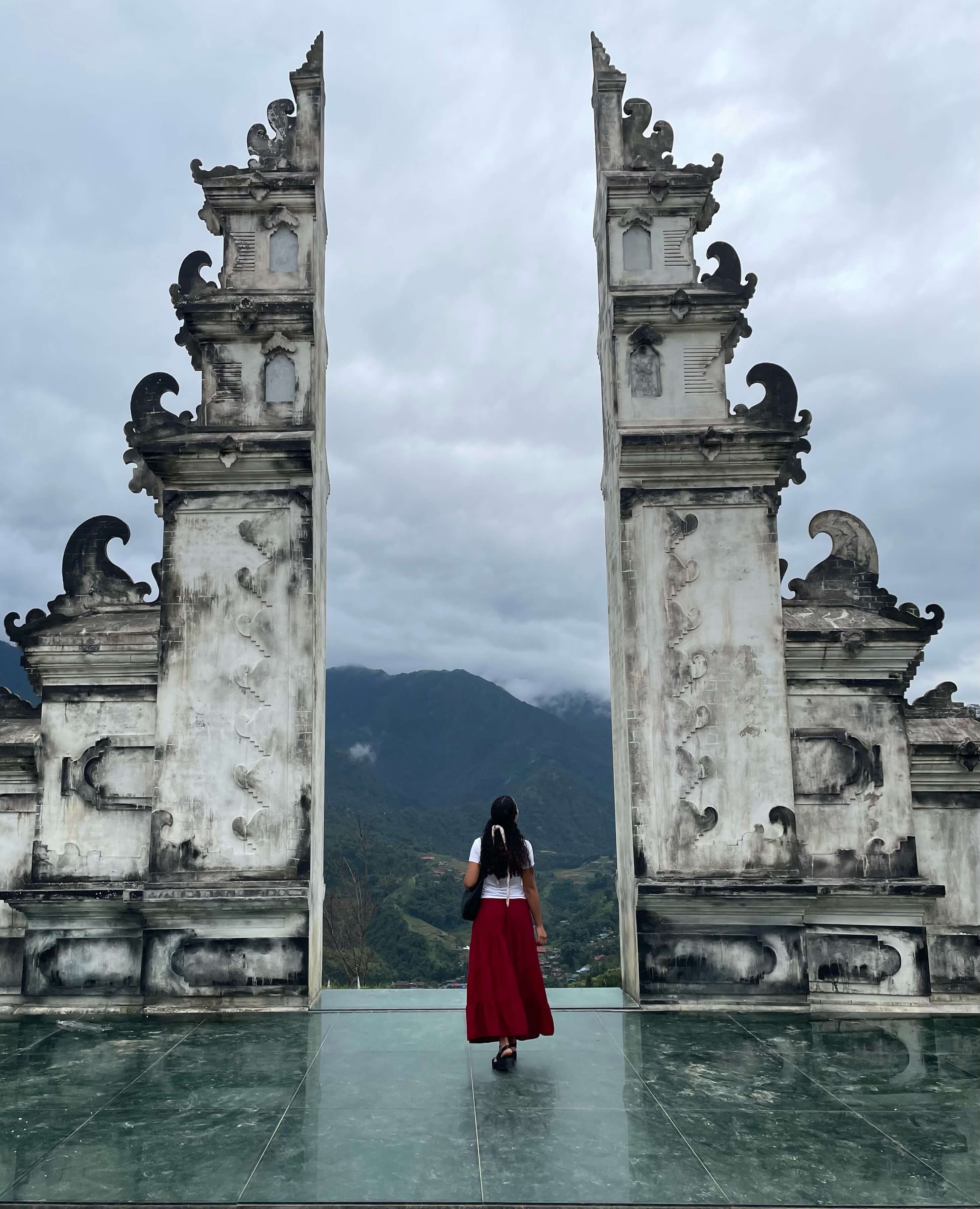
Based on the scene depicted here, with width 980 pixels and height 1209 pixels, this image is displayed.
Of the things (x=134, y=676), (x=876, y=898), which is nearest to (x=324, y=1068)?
(x=134, y=676)

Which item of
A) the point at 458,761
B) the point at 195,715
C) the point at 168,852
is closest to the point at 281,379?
the point at 195,715

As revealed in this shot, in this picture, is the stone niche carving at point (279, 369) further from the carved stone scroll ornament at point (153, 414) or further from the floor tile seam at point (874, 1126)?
the floor tile seam at point (874, 1126)

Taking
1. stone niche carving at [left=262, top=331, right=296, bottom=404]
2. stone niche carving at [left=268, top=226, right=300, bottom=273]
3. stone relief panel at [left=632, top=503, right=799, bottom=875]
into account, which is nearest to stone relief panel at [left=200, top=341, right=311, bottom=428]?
stone niche carving at [left=262, top=331, right=296, bottom=404]

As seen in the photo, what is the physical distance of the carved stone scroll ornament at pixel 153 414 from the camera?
1023 cm

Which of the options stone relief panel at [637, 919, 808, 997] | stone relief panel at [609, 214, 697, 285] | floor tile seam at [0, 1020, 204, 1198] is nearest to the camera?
floor tile seam at [0, 1020, 204, 1198]

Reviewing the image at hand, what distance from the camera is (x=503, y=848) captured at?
275 inches

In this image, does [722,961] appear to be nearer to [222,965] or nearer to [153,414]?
[222,965]

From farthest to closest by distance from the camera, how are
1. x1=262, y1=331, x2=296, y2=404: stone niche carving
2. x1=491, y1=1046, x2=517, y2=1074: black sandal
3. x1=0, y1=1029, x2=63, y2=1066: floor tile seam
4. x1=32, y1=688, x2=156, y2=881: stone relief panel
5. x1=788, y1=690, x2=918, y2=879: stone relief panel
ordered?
x1=262, y1=331, x2=296, y2=404: stone niche carving, x1=32, y1=688, x2=156, y2=881: stone relief panel, x1=788, y1=690, x2=918, y2=879: stone relief panel, x1=0, y1=1029, x2=63, y2=1066: floor tile seam, x1=491, y1=1046, x2=517, y2=1074: black sandal

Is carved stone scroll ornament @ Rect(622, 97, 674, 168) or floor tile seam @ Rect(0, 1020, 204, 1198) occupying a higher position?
carved stone scroll ornament @ Rect(622, 97, 674, 168)

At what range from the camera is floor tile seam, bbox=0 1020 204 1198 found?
191 inches

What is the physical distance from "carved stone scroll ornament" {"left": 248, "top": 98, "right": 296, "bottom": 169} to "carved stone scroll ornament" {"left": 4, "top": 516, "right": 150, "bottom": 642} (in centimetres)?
408

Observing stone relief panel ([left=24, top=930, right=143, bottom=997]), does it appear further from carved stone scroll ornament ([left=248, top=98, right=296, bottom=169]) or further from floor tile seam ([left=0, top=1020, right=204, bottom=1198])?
carved stone scroll ornament ([left=248, top=98, right=296, bottom=169])

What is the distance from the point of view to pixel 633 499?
33.4ft

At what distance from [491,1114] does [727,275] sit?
8.16 meters
